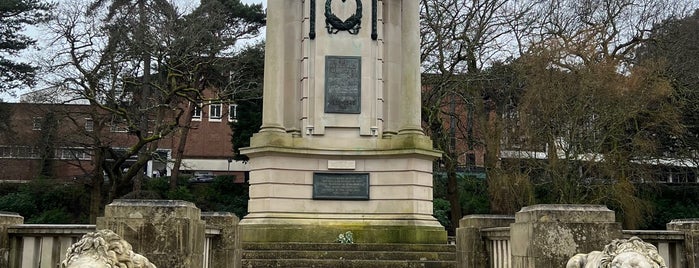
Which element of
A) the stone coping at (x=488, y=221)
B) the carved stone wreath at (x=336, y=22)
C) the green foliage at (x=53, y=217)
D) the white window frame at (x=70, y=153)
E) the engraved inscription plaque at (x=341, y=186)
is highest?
the carved stone wreath at (x=336, y=22)

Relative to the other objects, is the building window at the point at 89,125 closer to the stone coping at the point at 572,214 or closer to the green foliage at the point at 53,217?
the green foliage at the point at 53,217

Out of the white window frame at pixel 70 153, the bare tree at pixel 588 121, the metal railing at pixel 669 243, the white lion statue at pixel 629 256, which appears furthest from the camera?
the white window frame at pixel 70 153

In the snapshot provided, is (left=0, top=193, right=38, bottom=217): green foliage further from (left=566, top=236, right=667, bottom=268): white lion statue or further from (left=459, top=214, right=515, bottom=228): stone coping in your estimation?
(left=566, top=236, right=667, bottom=268): white lion statue

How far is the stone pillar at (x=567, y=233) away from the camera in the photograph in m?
6.97

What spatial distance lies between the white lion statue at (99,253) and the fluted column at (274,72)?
1174 centimetres

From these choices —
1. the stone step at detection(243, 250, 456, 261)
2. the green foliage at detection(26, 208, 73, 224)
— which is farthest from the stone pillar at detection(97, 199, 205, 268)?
the green foliage at detection(26, 208, 73, 224)

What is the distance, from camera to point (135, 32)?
30.5 metres

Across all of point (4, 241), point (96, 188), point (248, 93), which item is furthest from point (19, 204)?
point (4, 241)

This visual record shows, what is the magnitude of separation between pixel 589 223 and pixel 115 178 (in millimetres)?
27654

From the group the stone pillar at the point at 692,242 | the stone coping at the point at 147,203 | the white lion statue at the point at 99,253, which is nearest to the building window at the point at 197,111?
the stone coping at the point at 147,203

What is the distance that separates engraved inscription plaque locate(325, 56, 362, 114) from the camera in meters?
17.6

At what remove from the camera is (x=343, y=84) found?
17.7 metres

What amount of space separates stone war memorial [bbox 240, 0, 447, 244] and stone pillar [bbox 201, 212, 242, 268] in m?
6.37

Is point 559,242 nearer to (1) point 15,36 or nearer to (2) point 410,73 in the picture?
(2) point 410,73
